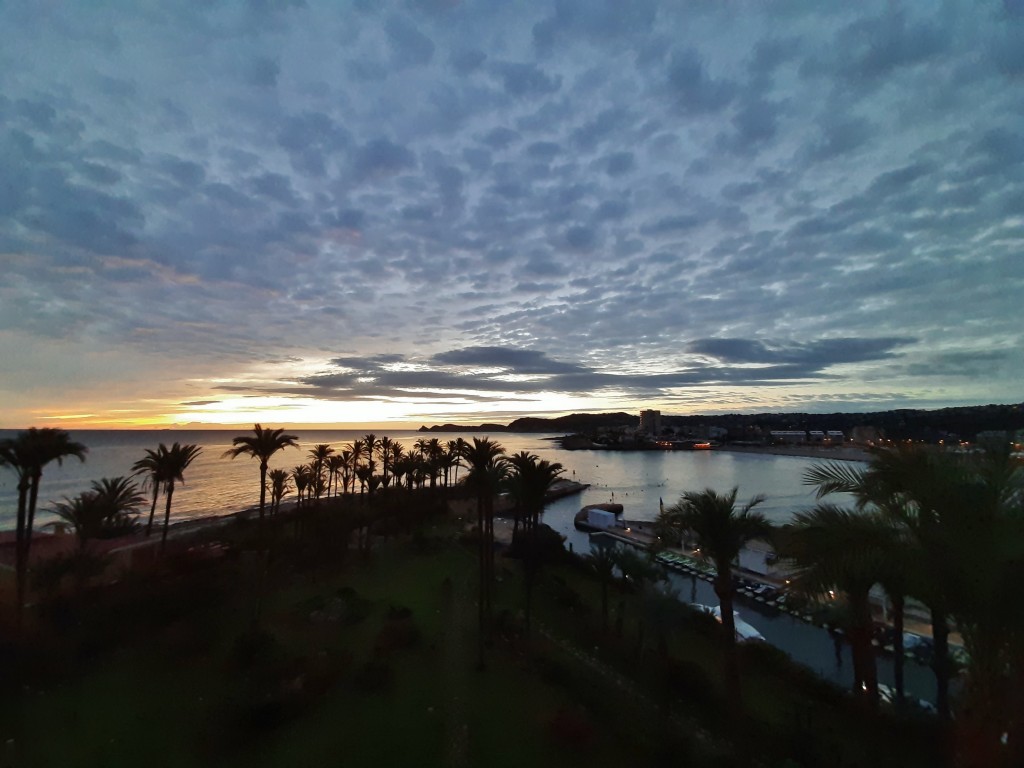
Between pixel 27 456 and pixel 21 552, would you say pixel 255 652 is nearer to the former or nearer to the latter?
pixel 21 552

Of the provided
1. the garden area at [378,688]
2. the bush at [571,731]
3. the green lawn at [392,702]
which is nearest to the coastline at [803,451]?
the garden area at [378,688]

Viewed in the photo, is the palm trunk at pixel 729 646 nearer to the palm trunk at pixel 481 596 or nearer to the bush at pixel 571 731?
the bush at pixel 571 731

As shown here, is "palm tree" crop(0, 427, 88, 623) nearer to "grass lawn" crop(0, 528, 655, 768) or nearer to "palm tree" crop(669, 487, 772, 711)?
"grass lawn" crop(0, 528, 655, 768)

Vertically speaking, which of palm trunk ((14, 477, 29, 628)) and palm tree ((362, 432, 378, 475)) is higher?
palm tree ((362, 432, 378, 475))

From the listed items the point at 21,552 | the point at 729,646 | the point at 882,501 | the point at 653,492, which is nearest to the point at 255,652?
the point at 21,552

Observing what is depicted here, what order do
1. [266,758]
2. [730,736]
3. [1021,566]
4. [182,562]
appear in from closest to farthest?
[1021,566] → [266,758] → [730,736] → [182,562]

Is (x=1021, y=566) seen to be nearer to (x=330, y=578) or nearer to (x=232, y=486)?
(x=330, y=578)

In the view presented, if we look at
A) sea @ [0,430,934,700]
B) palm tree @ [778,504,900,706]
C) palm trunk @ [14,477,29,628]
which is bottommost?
sea @ [0,430,934,700]

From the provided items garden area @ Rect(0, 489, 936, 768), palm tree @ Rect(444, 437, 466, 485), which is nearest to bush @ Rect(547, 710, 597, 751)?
garden area @ Rect(0, 489, 936, 768)

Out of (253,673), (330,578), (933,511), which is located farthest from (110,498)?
(933,511)
